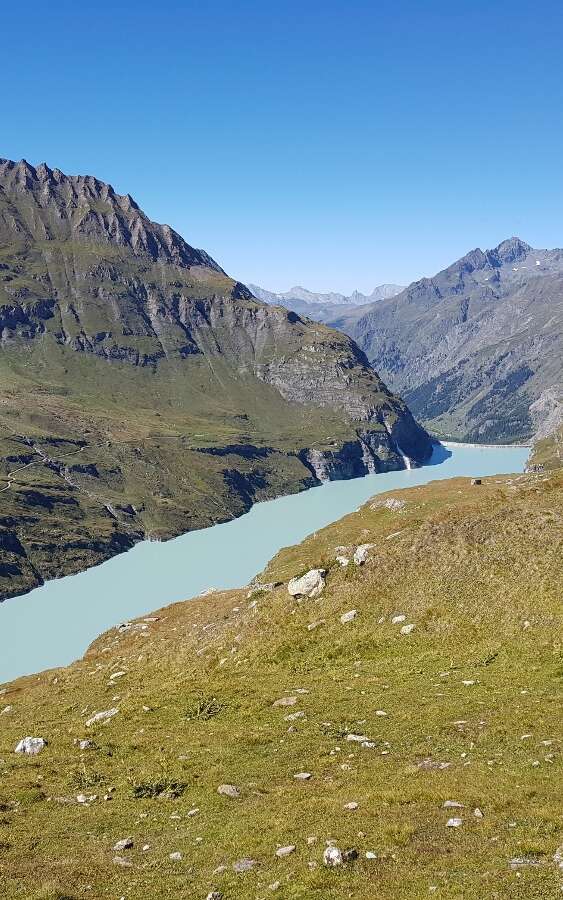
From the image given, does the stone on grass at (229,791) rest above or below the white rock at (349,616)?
below

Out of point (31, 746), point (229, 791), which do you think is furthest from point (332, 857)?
point (31, 746)

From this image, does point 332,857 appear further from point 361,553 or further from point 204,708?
point 361,553

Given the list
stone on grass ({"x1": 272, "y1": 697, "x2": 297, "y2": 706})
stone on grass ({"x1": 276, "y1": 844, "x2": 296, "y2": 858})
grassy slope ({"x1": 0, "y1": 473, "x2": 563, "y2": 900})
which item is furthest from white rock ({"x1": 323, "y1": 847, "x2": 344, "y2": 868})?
stone on grass ({"x1": 272, "y1": 697, "x2": 297, "y2": 706})

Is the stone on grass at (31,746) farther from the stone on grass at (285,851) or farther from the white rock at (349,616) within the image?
the white rock at (349,616)

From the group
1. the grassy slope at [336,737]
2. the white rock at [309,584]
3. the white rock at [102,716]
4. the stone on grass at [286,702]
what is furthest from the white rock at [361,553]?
the white rock at [102,716]

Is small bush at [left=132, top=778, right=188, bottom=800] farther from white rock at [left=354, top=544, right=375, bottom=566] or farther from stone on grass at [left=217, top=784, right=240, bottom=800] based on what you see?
white rock at [left=354, top=544, right=375, bottom=566]

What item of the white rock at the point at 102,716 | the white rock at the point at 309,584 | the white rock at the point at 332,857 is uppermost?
the white rock at the point at 309,584

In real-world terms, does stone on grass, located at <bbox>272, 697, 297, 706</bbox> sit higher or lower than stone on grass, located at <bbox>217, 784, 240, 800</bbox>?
lower
